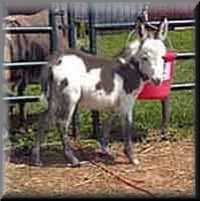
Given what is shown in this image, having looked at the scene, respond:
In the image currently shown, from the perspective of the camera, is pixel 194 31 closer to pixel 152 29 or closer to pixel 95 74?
pixel 152 29

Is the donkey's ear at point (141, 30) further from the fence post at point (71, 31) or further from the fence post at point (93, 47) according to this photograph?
the fence post at point (71, 31)

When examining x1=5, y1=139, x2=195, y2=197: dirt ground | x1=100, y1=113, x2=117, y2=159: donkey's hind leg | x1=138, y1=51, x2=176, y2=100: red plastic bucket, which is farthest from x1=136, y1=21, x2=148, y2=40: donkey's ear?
x1=5, y1=139, x2=195, y2=197: dirt ground

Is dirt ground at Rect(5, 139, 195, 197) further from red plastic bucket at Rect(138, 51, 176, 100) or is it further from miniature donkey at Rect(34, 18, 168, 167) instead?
red plastic bucket at Rect(138, 51, 176, 100)

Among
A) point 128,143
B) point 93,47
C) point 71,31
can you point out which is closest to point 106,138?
point 128,143

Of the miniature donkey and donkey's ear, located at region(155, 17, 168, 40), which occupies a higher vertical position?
donkey's ear, located at region(155, 17, 168, 40)

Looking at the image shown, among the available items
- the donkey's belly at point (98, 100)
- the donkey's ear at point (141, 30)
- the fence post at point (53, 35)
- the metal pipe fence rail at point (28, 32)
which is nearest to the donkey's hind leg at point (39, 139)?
the metal pipe fence rail at point (28, 32)

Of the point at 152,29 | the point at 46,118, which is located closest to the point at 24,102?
the point at 46,118

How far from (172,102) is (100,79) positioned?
1.40 ft

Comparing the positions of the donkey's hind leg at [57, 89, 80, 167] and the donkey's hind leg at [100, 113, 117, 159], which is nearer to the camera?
the donkey's hind leg at [57, 89, 80, 167]

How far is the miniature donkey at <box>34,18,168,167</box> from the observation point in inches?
205

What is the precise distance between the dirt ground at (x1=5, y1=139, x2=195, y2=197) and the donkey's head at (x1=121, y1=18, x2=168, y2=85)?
→ 1.38 feet

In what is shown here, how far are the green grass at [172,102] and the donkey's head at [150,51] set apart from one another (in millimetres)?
50

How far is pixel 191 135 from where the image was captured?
5.33 m

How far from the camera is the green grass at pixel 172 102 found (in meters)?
5.27
